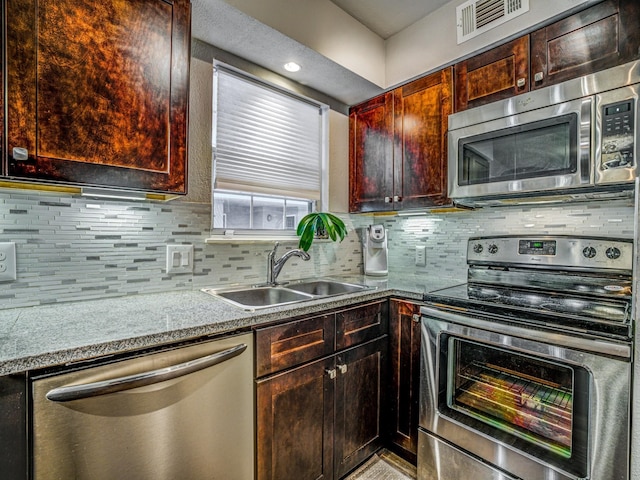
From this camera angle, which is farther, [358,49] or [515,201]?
[358,49]

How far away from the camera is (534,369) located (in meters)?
1.28

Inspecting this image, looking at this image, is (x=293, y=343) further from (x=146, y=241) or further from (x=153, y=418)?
(x=146, y=241)

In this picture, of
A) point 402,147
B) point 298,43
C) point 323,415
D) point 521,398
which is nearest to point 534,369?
point 521,398

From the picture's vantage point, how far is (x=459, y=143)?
68.0 inches

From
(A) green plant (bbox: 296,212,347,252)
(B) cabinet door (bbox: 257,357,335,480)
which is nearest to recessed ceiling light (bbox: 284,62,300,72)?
(A) green plant (bbox: 296,212,347,252)

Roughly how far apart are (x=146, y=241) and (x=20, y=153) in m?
0.63

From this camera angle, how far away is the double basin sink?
1.67 meters

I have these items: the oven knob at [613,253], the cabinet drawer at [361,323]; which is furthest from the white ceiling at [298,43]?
the oven knob at [613,253]

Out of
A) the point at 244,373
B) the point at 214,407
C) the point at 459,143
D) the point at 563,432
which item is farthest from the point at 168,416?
the point at 459,143

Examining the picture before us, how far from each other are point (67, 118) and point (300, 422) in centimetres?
142

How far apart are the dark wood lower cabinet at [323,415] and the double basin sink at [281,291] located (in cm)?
37

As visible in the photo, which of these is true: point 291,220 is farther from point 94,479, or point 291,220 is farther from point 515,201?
point 94,479

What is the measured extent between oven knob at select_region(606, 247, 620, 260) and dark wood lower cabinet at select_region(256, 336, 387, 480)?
3.69ft

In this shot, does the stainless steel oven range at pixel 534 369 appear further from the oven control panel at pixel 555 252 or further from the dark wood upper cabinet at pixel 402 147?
the dark wood upper cabinet at pixel 402 147
